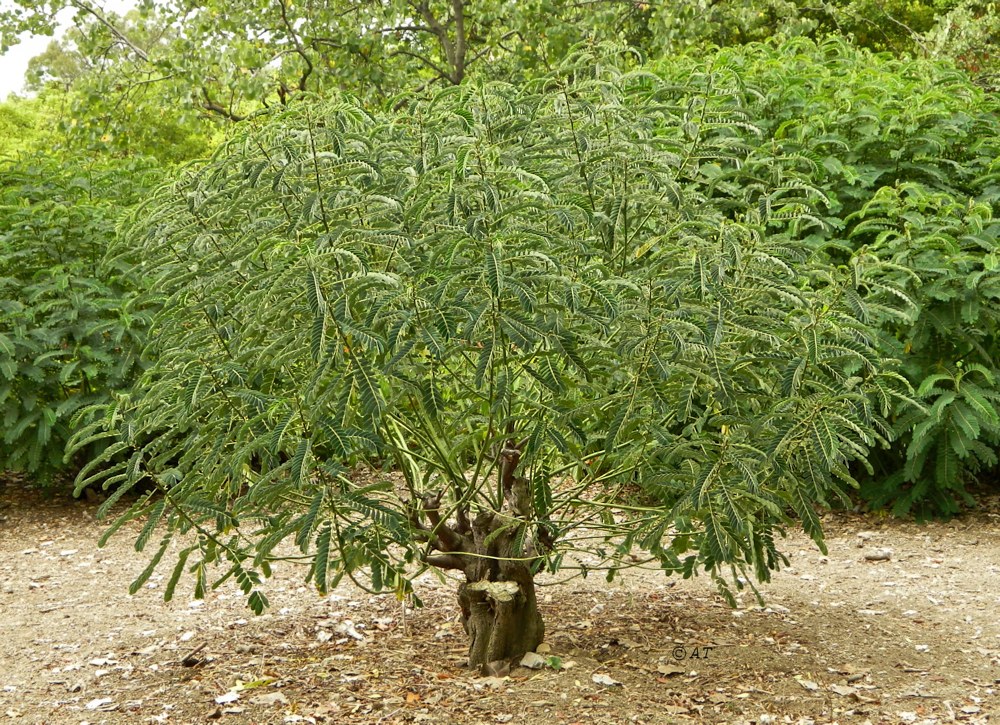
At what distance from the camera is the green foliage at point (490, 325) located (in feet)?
9.91

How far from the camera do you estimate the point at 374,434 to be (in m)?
Answer: 2.97

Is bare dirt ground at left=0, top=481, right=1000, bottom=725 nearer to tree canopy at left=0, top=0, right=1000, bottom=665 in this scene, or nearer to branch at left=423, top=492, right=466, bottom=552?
tree canopy at left=0, top=0, right=1000, bottom=665

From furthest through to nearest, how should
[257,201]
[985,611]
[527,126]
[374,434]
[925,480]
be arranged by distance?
[925,480] → [985,611] → [527,126] → [257,201] → [374,434]

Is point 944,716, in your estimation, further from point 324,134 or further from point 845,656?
point 324,134

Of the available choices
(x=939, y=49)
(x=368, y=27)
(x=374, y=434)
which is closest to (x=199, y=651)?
(x=374, y=434)

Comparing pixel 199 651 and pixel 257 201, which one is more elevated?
pixel 257 201

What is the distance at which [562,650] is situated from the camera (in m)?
4.28

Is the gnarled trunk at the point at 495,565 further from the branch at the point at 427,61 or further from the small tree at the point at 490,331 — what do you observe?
the branch at the point at 427,61

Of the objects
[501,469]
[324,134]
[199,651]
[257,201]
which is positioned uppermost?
[324,134]

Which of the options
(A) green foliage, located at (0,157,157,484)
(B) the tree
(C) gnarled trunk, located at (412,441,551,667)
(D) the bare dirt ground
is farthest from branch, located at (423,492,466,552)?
(B) the tree

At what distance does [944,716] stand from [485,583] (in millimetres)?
1639

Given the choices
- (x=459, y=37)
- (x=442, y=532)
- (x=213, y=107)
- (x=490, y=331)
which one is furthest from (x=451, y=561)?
(x=213, y=107)

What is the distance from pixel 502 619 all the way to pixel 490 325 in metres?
1.42

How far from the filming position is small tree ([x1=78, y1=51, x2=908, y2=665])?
9.93 feet
